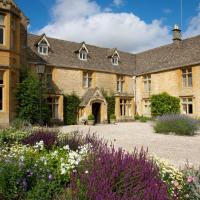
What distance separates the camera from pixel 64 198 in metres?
3.19

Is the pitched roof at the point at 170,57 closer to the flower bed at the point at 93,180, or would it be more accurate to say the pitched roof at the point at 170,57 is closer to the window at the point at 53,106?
the window at the point at 53,106

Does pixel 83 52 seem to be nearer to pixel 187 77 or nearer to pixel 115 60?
pixel 115 60

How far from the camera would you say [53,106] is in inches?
942

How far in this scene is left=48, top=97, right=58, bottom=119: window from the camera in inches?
936

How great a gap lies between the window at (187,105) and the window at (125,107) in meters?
6.44

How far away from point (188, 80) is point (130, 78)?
7.30m

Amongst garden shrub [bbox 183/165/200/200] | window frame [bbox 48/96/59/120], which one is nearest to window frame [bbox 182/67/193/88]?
window frame [bbox 48/96/59/120]

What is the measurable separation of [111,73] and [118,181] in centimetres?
2576

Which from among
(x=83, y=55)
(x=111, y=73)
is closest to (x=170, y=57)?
(x=111, y=73)

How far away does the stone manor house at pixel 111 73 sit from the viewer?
24.1 m

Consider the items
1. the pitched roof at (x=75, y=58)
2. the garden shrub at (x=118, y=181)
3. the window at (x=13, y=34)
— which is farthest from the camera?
the pitched roof at (x=75, y=58)

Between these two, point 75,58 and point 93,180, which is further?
point 75,58

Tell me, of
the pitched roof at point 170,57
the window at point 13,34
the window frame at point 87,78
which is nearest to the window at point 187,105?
the pitched roof at point 170,57

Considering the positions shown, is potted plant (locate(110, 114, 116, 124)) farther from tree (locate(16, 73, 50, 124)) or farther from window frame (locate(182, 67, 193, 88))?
tree (locate(16, 73, 50, 124))
